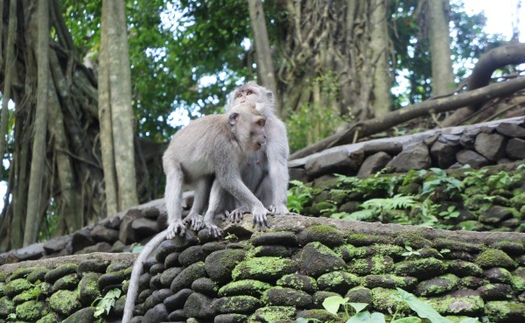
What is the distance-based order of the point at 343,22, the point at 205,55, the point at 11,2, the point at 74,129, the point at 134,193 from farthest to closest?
1. the point at 205,55
2. the point at 343,22
3. the point at 74,129
4. the point at 11,2
5. the point at 134,193

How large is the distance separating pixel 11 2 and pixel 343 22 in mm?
5551

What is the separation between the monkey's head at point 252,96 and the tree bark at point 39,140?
419cm

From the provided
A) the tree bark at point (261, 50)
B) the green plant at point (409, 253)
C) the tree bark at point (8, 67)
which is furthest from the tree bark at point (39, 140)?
the green plant at point (409, 253)

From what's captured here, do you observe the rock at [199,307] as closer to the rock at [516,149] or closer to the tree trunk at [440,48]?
the rock at [516,149]

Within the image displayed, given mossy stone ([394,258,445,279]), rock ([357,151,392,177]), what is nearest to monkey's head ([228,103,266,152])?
mossy stone ([394,258,445,279])

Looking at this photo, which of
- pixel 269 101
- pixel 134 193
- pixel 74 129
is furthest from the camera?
pixel 74 129

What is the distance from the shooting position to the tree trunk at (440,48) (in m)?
13.3

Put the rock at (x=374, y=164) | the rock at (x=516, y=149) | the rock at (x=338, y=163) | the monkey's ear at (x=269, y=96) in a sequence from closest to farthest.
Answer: the monkey's ear at (x=269, y=96), the rock at (x=516, y=149), the rock at (x=374, y=164), the rock at (x=338, y=163)

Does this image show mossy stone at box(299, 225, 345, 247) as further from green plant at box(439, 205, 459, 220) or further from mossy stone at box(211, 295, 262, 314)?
green plant at box(439, 205, 459, 220)

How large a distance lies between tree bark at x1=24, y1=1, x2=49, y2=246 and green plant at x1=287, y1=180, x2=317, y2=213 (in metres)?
3.50

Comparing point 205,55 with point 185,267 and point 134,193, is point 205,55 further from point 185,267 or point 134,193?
point 185,267

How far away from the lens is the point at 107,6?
10992 mm

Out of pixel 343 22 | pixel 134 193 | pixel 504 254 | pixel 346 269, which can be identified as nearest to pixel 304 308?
pixel 346 269

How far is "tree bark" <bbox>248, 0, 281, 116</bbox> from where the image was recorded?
11414 millimetres
